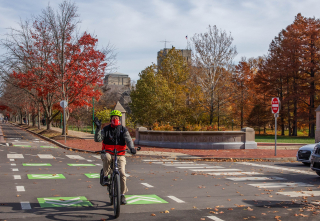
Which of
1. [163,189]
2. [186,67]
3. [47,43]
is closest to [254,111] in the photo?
[186,67]

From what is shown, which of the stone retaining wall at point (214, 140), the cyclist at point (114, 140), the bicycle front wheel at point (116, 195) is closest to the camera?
the bicycle front wheel at point (116, 195)

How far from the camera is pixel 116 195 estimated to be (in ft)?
20.1

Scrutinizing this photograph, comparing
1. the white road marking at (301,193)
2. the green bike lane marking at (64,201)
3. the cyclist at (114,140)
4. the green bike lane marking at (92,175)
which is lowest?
the green bike lane marking at (92,175)

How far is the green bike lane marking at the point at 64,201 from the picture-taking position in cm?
699

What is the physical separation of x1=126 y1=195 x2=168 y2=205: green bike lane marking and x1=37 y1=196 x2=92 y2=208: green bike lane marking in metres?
0.87

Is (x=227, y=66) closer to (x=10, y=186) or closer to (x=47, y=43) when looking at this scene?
(x=47, y=43)

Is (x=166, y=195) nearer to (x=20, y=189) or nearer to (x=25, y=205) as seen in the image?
(x=25, y=205)

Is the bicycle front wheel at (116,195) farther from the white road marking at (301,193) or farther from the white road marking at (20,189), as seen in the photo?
the white road marking at (301,193)

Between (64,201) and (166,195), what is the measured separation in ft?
7.35

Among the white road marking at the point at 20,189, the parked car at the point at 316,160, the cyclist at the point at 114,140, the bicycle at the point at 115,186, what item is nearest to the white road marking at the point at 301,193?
the parked car at the point at 316,160

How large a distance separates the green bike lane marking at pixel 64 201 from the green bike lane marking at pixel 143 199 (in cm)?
87

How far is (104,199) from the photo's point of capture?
25.1 feet

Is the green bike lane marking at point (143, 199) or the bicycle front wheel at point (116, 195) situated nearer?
the bicycle front wheel at point (116, 195)

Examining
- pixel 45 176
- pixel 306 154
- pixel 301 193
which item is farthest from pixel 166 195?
pixel 306 154
